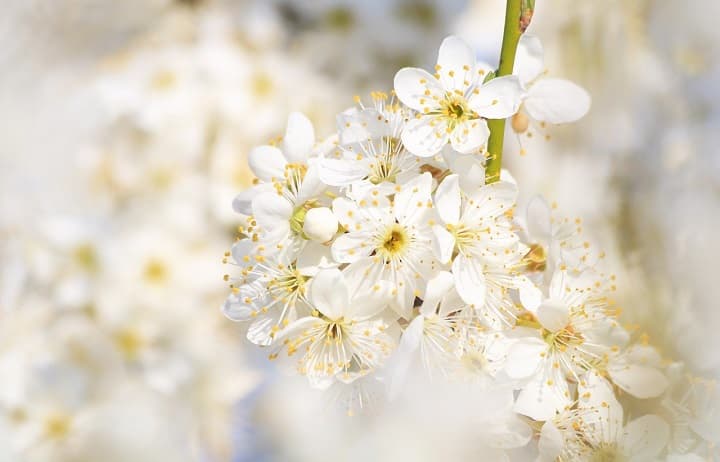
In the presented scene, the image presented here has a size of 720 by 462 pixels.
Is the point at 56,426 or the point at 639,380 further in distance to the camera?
the point at 56,426

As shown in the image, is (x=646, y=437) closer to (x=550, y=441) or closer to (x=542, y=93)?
(x=550, y=441)

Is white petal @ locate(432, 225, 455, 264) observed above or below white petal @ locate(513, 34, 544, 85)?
below

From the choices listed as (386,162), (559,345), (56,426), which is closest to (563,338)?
(559,345)

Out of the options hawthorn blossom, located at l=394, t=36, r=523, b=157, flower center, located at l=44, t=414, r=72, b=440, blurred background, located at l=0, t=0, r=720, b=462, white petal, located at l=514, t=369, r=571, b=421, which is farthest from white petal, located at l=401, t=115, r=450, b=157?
flower center, located at l=44, t=414, r=72, b=440

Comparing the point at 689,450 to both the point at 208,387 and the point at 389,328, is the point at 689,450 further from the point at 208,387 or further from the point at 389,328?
the point at 208,387

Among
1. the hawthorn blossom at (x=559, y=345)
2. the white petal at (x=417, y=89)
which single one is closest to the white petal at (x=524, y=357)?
the hawthorn blossom at (x=559, y=345)

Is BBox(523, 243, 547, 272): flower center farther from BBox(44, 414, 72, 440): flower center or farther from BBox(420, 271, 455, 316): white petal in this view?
BBox(44, 414, 72, 440): flower center
